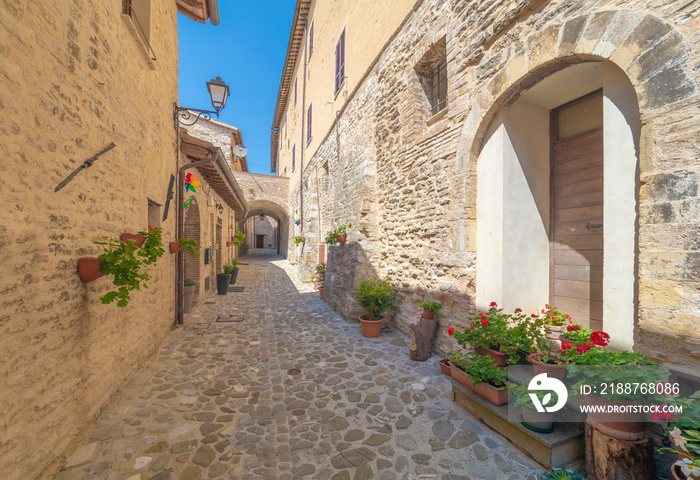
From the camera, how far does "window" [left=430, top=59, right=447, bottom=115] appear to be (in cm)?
458

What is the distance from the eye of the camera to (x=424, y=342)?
4043 mm

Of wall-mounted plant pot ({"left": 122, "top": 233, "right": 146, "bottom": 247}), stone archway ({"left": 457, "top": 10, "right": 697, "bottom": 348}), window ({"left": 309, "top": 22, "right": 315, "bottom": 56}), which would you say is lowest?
wall-mounted plant pot ({"left": 122, "top": 233, "right": 146, "bottom": 247})

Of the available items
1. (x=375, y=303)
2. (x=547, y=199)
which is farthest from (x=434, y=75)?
(x=375, y=303)

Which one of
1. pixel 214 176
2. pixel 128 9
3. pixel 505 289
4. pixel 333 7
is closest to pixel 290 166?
pixel 333 7

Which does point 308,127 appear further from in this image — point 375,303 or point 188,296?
point 375,303

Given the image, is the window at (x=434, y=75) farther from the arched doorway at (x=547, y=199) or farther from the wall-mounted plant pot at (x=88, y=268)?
the wall-mounted plant pot at (x=88, y=268)

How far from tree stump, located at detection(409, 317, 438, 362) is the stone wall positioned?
11.5 feet

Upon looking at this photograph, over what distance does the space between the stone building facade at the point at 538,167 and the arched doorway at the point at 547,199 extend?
16 millimetres

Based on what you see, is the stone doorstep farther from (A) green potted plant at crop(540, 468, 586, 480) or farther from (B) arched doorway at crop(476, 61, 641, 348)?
(B) arched doorway at crop(476, 61, 641, 348)

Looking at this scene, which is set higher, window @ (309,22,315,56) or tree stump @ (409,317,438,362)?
window @ (309,22,315,56)

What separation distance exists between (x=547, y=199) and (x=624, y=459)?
8.40ft

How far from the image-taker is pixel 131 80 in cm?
323

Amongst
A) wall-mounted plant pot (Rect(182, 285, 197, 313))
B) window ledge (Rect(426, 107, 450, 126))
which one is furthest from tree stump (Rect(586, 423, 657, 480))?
wall-mounted plant pot (Rect(182, 285, 197, 313))

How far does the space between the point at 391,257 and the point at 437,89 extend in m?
2.97
